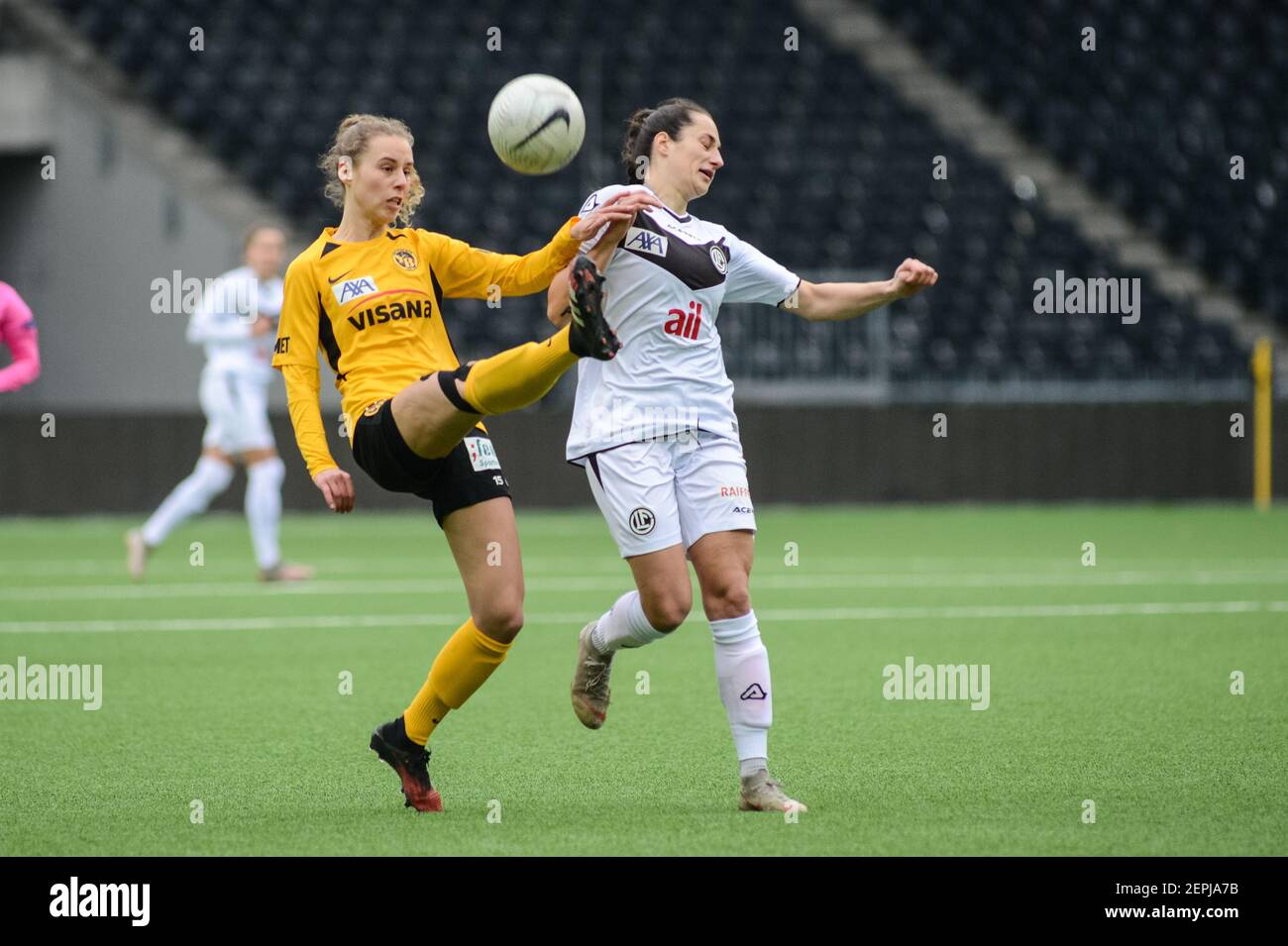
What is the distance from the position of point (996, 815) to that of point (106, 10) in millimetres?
20724

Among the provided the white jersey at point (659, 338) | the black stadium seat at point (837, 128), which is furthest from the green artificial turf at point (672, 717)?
the black stadium seat at point (837, 128)

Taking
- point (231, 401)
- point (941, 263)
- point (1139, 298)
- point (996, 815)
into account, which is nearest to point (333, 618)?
point (231, 401)

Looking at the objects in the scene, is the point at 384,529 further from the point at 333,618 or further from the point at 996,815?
the point at 996,815

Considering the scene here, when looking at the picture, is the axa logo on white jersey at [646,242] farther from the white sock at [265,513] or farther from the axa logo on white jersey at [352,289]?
the white sock at [265,513]

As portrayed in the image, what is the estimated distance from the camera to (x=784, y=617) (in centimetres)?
1083

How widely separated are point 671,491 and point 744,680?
0.65 m

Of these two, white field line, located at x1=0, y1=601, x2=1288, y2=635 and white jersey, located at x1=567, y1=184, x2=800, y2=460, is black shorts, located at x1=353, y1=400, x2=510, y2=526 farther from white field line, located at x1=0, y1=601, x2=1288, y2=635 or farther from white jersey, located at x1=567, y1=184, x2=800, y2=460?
white field line, located at x1=0, y1=601, x2=1288, y2=635

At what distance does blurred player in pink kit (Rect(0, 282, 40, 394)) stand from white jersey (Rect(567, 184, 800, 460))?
3.79m

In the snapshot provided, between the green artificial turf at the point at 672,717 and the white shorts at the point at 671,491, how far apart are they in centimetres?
85

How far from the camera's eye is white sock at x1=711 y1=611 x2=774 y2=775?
574cm

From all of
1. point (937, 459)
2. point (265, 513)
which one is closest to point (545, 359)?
point (265, 513)

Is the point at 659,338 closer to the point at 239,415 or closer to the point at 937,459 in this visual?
the point at 239,415

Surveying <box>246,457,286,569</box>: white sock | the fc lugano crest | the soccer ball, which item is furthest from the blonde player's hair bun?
<box>246,457,286,569</box>: white sock

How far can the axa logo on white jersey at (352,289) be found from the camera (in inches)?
231
